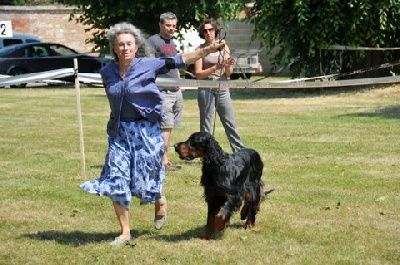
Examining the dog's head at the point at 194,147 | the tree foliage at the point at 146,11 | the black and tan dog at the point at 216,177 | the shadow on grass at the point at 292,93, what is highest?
the tree foliage at the point at 146,11

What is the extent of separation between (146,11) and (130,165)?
23236mm

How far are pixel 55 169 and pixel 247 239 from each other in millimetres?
4636

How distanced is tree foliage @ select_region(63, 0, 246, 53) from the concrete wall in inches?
437

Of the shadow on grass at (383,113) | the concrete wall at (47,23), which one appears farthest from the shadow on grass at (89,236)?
the concrete wall at (47,23)

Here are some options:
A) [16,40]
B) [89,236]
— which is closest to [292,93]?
[16,40]

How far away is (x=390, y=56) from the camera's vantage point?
23859mm

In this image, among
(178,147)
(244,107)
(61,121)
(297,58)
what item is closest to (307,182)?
(178,147)

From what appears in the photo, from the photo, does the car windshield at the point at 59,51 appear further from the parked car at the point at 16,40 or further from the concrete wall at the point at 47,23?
the concrete wall at the point at 47,23

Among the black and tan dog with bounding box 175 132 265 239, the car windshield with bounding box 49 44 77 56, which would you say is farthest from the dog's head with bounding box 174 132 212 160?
the car windshield with bounding box 49 44 77 56

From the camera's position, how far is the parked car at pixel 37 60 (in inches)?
1188

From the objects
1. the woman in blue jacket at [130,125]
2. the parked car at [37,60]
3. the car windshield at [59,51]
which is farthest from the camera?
the car windshield at [59,51]

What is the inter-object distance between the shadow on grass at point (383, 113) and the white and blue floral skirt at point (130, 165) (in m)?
10.4

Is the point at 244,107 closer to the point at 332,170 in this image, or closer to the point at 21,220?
the point at 332,170

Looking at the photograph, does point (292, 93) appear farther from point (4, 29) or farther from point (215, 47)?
point (215, 47)
